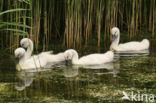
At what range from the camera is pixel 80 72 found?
675 centimetres

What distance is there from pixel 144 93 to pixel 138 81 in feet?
2.39

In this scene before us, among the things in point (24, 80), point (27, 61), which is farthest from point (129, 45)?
point (24, 80)

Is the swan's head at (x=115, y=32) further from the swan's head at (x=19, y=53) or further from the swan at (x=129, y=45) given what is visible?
the swan's head at (x=19, y=53)

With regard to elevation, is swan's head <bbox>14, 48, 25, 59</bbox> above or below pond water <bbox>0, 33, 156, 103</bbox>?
above

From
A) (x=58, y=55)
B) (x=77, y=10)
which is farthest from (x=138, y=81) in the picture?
(x=77, y=10)

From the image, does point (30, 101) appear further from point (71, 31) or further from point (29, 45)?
point (71, 31)

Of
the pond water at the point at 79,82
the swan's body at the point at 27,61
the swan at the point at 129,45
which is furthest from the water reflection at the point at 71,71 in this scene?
the swan at the point at 129,45

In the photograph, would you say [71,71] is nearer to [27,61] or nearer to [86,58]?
[86,58]

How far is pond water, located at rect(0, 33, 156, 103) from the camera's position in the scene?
5.04 metres

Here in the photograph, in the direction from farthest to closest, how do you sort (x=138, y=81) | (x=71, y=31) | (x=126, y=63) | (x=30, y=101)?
(x=71, y=31) < (x=126, y=63) < (x=138, y=81) < (x=30, y=101)

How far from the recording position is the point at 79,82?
5891 millimetres

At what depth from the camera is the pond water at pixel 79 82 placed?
5035 mm

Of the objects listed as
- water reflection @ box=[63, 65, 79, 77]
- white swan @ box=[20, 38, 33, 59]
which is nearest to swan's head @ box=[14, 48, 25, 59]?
white swan @ box=[20, 38, 33, 59]

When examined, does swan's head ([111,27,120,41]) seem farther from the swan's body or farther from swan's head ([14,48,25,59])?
swan's head ([14,48,25,59])
